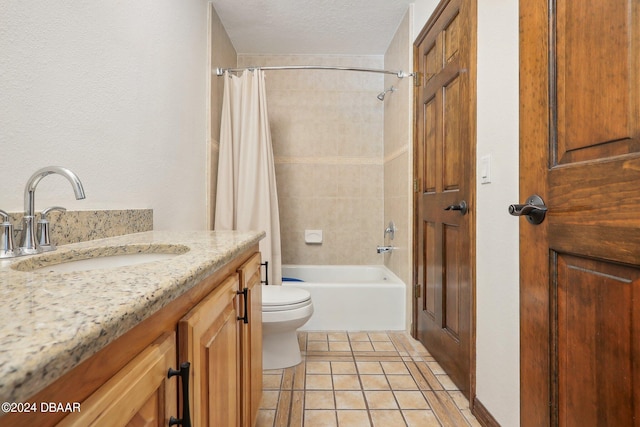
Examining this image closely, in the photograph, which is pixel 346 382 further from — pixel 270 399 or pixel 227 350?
pixel 227 350

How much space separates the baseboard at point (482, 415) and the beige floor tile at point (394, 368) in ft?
1.42

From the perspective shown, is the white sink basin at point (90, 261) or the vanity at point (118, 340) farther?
the white sink basin at point (90, 261)

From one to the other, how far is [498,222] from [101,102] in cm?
147

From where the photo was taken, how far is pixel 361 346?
2.21 metres

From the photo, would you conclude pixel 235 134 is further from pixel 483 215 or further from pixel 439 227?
pixel 483 215

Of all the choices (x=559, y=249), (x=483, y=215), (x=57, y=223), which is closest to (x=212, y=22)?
(x=57, y=223)

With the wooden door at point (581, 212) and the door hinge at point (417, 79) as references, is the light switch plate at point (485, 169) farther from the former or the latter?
the door hinge at point (417, 79)

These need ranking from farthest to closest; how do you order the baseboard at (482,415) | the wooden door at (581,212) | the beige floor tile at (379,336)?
the beige floor tile at (379,336) → the baseboard at (482,415) → the wooden door at (581,212)

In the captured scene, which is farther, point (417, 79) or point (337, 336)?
point (337, 336)

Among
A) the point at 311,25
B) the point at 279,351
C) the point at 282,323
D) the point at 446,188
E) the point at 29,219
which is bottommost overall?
the point at 279,351

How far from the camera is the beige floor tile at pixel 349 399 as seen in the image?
5.08 ft

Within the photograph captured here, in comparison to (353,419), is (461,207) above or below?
above

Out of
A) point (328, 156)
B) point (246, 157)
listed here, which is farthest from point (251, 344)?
point (328, 156)

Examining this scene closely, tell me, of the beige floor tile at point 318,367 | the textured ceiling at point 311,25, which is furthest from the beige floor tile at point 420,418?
the textured ceiling at point 311,25
